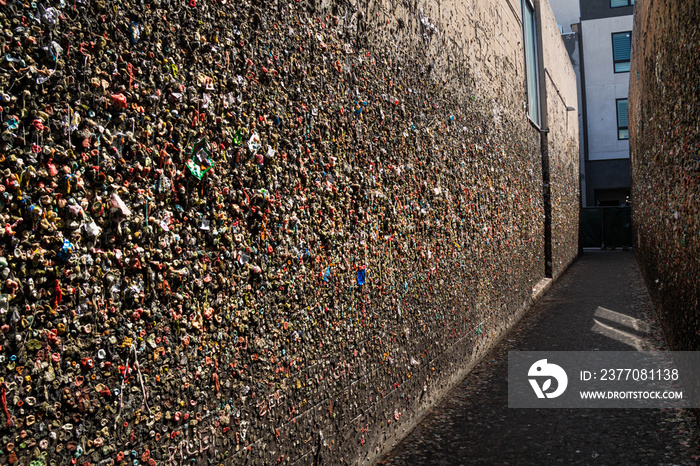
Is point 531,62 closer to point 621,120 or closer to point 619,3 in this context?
point 621,120

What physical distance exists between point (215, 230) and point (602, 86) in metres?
21.6

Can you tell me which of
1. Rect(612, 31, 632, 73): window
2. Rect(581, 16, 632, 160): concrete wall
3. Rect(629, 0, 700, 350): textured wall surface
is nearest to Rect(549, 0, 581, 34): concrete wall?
Rect(581, 16, 632, 160): concrete wall

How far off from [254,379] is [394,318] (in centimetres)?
135

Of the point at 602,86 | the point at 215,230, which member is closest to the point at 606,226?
the point at 602,86

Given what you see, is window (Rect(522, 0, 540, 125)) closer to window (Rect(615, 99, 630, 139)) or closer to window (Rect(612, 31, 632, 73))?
window (Rect(615, 99, 630, 139))

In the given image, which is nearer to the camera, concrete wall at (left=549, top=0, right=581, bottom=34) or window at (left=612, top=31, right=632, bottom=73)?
window at (left=612, top=31, right=632, bottom=73)

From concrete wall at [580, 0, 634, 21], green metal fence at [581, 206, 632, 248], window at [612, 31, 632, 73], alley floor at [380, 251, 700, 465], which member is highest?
concrete wall at [580, 0, 634, 21]

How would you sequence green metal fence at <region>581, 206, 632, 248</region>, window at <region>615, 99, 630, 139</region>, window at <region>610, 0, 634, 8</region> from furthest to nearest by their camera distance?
window at <region>610, 0, 634, 8</region>, window at <region>615, 99, 630, 139</region>, green metal fence at <region>581, 206, 632, 248</region>

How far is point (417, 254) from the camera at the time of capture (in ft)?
11.8

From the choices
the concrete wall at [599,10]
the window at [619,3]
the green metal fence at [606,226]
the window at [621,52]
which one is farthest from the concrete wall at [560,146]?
the window at [619,3]

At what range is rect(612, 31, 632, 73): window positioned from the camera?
64.6 feet

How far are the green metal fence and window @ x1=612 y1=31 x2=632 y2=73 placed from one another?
19.0ft

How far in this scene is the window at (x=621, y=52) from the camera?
19.7m

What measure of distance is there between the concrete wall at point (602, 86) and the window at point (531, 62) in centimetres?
1196
